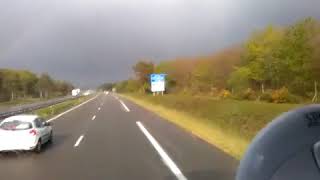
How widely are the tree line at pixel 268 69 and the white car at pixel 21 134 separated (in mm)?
41151

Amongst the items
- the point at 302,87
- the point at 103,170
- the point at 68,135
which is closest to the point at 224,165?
the point at 103,170

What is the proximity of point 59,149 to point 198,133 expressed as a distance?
297 inches

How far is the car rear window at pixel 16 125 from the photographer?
17875 millimetres

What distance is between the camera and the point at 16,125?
59.7ft

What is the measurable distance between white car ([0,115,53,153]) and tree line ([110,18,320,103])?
135ft

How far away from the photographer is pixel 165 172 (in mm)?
12398

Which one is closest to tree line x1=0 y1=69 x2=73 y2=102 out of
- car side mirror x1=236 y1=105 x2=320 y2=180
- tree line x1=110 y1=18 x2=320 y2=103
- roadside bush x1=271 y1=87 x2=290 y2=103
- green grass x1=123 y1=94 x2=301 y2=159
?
tree line x1=110 y1=18 x2=320 y2=103

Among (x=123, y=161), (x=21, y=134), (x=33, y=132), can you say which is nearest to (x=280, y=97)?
(x=33, y=132)

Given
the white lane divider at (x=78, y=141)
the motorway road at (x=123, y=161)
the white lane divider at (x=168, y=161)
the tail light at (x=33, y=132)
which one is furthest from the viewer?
the white lane divider at (x=78, y=141)

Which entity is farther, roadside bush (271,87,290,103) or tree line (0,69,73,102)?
tree line (0,69,73,102)

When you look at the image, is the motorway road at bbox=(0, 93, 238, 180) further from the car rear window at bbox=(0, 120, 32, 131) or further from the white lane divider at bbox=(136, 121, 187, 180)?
the car rear window at bbox=(0, 120, 32, 131)

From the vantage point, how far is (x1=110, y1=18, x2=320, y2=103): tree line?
244 feet

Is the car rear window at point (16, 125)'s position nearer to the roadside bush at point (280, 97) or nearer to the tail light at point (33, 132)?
the tail light at point (33, 132)

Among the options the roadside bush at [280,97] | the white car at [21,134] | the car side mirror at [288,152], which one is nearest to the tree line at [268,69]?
the roadside bush at [280,97]
